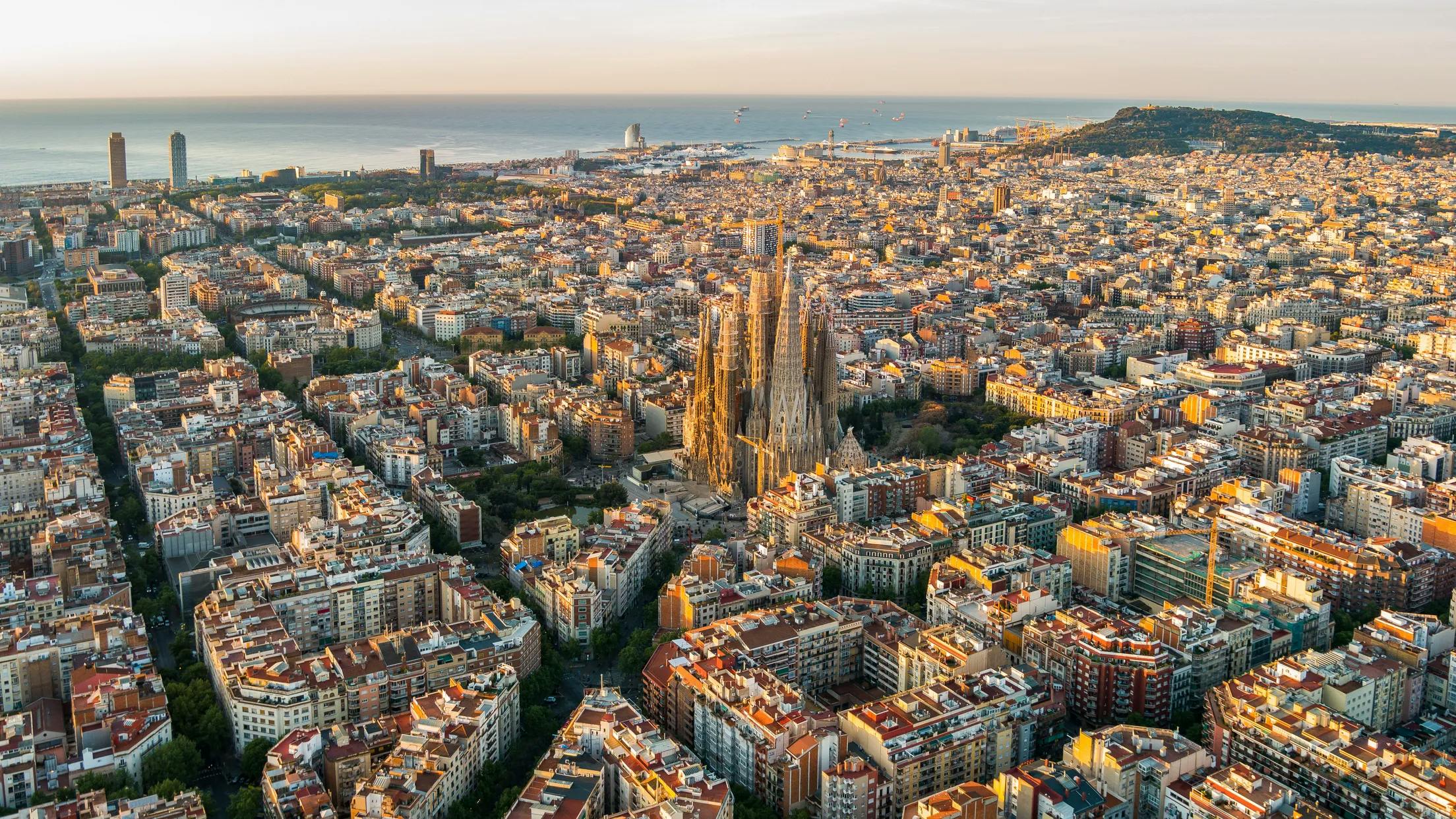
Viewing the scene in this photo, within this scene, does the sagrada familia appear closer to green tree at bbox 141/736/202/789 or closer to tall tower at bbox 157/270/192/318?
green tree at bbox 141/736/202/789

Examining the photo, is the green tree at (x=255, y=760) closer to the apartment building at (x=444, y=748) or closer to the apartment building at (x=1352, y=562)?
the apartment building at (x=444, y=748)

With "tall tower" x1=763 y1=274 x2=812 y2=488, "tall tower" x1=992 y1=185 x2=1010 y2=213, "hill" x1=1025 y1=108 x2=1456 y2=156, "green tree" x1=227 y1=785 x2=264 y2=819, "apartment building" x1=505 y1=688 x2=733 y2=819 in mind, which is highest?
"hill" x1=1025 y1=108 x2=1456 y2=156

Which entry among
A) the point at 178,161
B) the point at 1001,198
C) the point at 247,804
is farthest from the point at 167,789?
the point at 178,161

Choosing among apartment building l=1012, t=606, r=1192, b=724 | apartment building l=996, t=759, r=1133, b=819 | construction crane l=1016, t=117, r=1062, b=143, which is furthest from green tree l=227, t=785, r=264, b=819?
construction crane l=1016, t=117, r=1062, b=143

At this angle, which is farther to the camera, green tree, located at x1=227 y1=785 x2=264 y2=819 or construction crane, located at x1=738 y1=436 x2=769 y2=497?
construction crane, located at x1=738 y1=436 x2=769 y2=497

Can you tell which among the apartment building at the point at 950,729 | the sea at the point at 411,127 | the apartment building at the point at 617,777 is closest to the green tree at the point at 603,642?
the apartment building at the point at 617,777

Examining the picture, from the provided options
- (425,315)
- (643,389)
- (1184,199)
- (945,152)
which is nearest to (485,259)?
(425,315)

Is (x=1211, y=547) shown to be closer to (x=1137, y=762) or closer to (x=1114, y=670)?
(x=1114, y=670)

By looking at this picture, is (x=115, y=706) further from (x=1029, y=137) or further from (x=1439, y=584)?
(x=1029, y=137)
